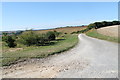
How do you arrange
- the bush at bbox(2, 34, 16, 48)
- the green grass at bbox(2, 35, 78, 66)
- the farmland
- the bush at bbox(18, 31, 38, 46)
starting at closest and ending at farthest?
the green grass at bbox(2, 35, 78, 66) → the farmland → the bush at bbox(2, 34, 16, 48) → the bush at bbox(18, 31, 38, 46)

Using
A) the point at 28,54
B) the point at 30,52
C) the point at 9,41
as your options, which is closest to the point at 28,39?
the point at 9,41

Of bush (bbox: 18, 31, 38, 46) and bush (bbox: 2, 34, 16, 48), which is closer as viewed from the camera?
bush (bbox: 2, 34, 16, 48)

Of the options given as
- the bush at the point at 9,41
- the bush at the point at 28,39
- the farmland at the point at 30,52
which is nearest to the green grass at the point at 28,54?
the farmland at the point at 30,52

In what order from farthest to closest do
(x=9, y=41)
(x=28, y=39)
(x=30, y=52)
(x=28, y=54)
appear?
1. (x=9, y=41)
2. (x=28, y=39)
3. (x=30, y=52)
4. (x=28, y=54)

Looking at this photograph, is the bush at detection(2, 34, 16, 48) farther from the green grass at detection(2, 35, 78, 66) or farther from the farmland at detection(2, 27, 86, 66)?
the green grass at detection(2, 35, 78, 66)

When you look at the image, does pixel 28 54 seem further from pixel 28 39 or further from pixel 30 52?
pixel 28 39

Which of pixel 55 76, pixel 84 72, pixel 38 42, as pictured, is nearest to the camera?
pixel 55 76

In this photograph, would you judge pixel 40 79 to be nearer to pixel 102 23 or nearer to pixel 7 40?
pixel 7 40

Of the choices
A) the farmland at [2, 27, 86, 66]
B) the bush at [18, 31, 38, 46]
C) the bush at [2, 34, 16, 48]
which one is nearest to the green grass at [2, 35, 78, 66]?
the farmland at [2, 27, 86, 66]

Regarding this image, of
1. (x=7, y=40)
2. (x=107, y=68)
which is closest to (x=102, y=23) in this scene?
(x=7, y=40)

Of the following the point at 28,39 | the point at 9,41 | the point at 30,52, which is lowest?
the point at 30,52

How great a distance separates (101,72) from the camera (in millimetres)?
4434

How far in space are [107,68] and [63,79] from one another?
7.37 feet

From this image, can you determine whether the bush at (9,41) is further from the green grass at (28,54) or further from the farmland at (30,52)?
the green grass at (28,54)
